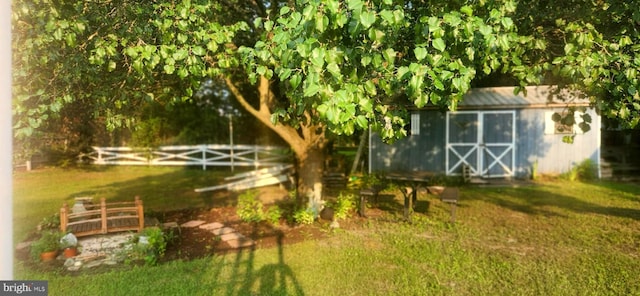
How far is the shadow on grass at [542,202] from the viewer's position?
8.77m

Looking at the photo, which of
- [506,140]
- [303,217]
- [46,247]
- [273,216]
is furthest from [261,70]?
[506,140]

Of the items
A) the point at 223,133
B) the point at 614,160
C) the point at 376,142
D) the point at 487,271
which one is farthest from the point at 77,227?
the point at 614,160

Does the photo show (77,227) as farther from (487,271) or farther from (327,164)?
(327,164)

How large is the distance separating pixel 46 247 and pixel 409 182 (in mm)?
10314

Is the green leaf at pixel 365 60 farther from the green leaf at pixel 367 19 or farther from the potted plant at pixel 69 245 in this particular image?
the potted plant at pixel 69 245

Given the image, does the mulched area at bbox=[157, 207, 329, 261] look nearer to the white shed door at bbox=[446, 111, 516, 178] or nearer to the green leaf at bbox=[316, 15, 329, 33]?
the green leaf at bbox=[316, 15, 329, 33]

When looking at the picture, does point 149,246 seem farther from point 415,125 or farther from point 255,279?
point 415,125

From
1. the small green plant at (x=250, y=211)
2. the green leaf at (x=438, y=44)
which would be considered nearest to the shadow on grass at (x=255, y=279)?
the small green plant at (x=250, y=211)

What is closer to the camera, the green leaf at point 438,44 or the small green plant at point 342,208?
the green leaf at point 438,44

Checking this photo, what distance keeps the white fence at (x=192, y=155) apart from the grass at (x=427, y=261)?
916 cm

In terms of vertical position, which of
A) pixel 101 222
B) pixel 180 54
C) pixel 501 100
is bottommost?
pixel 101 222

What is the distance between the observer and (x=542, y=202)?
9.98 meters

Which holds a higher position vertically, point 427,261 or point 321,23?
point 321,23

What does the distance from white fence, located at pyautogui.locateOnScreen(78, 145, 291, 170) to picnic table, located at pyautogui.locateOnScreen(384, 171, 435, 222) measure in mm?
6092
